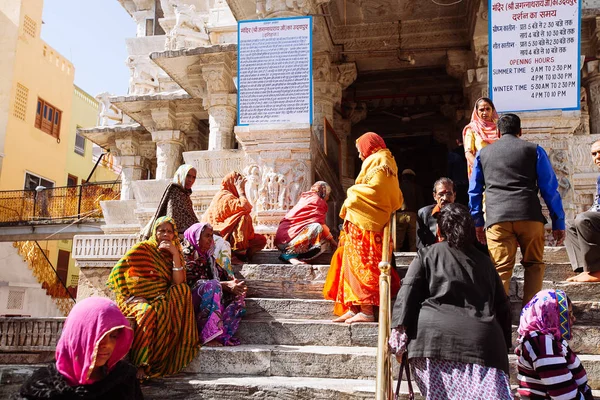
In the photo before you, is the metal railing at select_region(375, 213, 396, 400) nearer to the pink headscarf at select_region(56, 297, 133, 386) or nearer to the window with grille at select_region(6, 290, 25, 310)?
the pink headscarf at select_region(56, 297, 133, 386)

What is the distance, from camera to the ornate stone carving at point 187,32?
1211cm

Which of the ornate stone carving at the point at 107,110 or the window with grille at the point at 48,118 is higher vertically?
the window with grille at the point at 48,118

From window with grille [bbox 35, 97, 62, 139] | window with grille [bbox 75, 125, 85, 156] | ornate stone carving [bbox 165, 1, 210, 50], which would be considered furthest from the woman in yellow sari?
window with grille [bbox 75, 125, 85, 156]

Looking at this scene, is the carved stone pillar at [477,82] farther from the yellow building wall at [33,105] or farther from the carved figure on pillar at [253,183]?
the yellow building wall at [33,105]

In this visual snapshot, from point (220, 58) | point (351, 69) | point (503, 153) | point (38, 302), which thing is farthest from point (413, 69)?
point (38, 302)

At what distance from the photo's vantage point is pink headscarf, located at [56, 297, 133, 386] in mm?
2479

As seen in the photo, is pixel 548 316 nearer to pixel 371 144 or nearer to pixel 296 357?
pixel 296 357

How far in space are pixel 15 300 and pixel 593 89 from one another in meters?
17.5

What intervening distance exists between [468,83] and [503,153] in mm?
6454

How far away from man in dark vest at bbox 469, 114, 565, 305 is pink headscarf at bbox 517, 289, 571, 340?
73 centimetres

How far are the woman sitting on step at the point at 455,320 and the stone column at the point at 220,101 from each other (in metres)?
8.94

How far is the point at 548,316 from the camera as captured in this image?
3045 mm

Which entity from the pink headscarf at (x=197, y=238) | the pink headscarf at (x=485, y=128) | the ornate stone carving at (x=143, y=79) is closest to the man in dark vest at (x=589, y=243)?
the pink headscarf at (x=485, y=128)

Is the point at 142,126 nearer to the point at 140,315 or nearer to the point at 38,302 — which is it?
the point at 38,302
